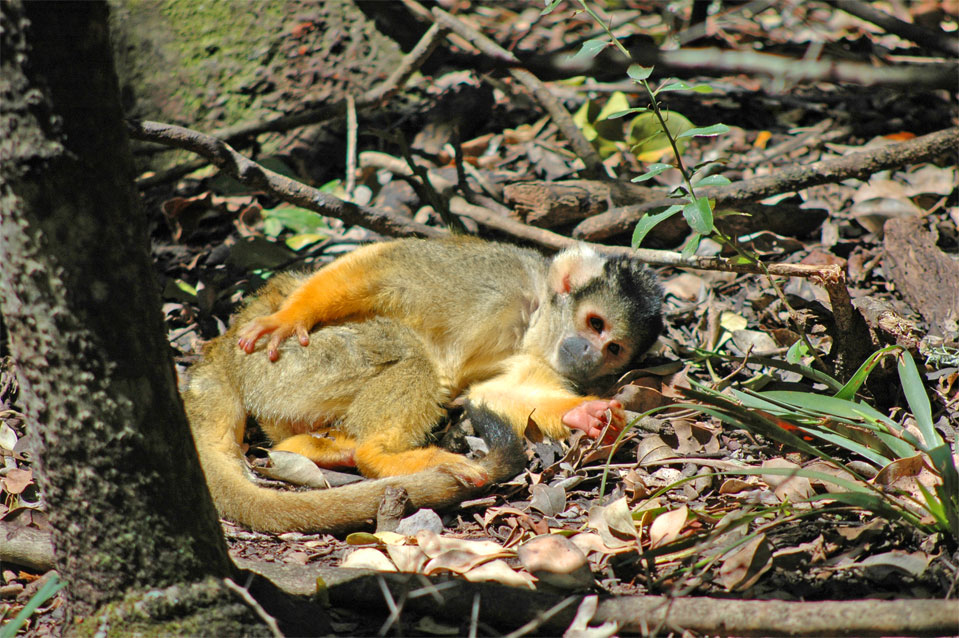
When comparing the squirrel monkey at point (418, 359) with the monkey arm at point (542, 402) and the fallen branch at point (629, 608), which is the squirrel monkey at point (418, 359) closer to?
the monkey arm at point (542, 402)

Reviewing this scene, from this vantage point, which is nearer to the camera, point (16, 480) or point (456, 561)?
point (456, 561)

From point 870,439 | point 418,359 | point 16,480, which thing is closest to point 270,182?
point 418,359

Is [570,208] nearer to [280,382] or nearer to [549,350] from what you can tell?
[549,350]

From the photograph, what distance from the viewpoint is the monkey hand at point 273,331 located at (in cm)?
282

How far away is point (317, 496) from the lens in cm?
238

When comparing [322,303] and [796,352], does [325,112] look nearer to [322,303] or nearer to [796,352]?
[322,303]

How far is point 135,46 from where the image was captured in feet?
14.1

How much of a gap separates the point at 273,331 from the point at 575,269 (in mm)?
1248

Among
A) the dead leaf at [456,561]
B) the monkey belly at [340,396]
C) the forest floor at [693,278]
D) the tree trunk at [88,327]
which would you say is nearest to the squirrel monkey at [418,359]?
the monkey belly at [340,396]

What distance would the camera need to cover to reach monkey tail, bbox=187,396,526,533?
7.71 ft

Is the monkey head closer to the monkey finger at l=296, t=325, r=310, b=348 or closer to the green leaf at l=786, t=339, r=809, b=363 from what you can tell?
the green leaf at l=786, t=339, r=809, b=363

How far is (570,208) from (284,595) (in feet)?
7.72

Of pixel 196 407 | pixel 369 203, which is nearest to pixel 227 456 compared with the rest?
pixel 196 407

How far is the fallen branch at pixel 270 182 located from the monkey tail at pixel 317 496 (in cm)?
116
